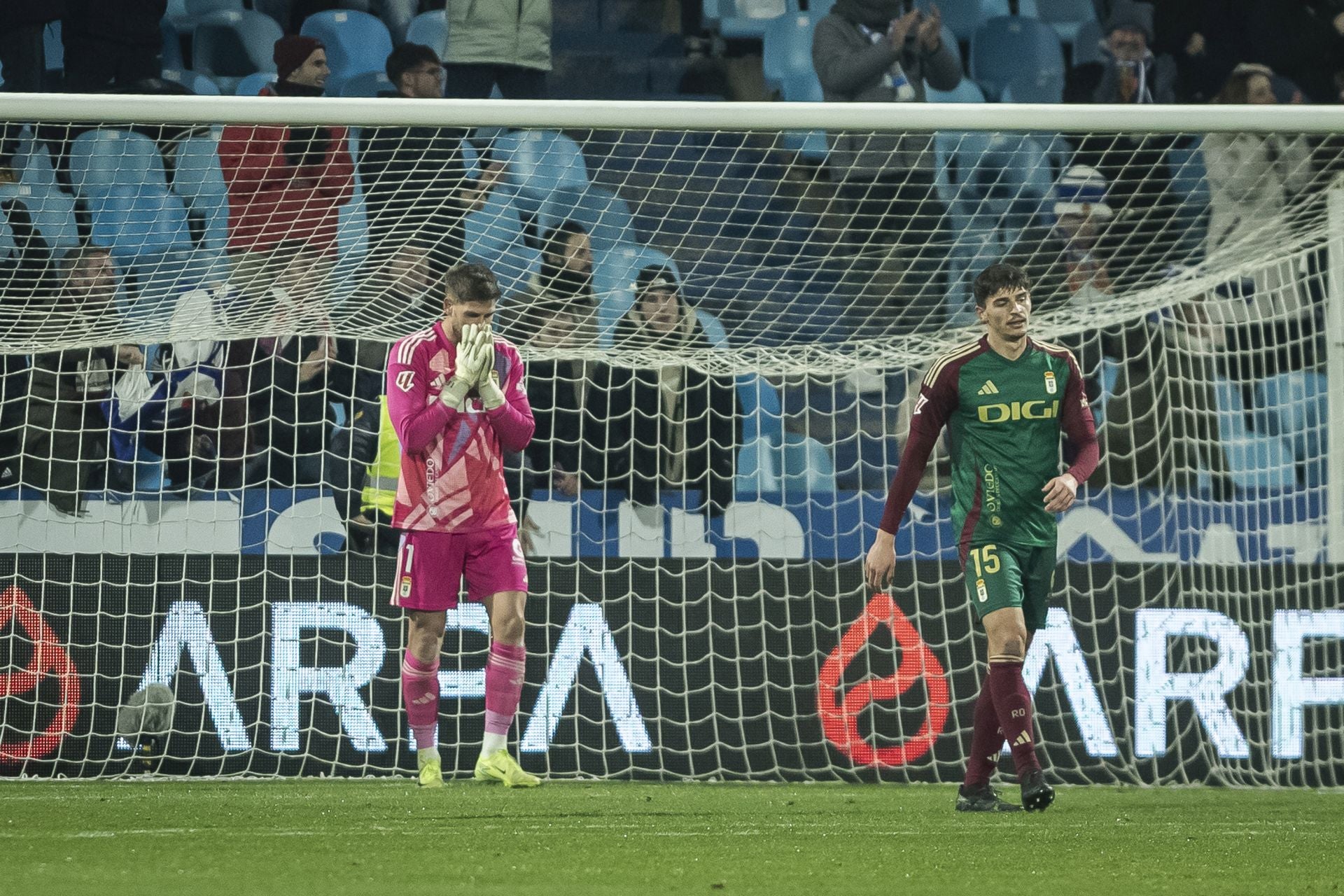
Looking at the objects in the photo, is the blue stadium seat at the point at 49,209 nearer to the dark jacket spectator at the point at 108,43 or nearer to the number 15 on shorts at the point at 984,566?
the dark jacket spectator at the point at 108,43

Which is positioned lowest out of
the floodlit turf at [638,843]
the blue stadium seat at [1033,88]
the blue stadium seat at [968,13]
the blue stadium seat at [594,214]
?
the floodlit turf at [638,843]

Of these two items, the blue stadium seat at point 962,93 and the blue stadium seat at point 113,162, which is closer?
the blue stadium seat at point 113,162

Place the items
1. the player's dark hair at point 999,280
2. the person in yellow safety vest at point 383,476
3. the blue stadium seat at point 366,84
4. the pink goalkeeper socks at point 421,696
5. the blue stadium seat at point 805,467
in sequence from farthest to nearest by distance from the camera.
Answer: the blue stadium seat at point 366,84 < the blue stadium seat at point 805,467 < the person in yellow safety vest at point 383,476 < the pink goalkeeper socks at point 421,696 < the player's dark hair at point 999,280

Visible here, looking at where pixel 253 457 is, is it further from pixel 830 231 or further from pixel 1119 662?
pixel 1119 662

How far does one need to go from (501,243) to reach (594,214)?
1.57ft

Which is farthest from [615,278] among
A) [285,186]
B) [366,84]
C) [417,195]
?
[366,84]

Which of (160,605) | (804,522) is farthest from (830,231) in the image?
(160,605)

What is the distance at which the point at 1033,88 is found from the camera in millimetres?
10273

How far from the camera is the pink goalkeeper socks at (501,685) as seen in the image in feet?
16.9

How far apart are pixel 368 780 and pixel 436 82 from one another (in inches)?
186

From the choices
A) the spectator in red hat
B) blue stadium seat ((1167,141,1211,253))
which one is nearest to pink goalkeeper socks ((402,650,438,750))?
the spectator in red hat

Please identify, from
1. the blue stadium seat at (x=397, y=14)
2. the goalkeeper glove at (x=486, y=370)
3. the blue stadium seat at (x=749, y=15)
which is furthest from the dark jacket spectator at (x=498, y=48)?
the goalkeeper glove at (x=486, y=370)

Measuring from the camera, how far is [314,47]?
9.45 metres

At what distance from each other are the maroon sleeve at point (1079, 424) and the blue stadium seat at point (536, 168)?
2.45 metres
